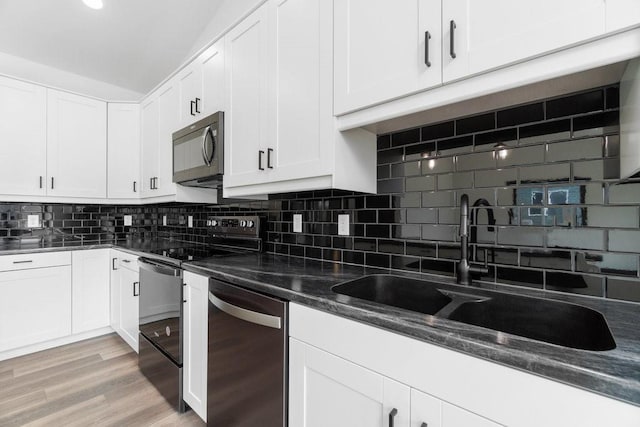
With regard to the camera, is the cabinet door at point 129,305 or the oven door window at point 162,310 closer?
the oven door window at point 162,310

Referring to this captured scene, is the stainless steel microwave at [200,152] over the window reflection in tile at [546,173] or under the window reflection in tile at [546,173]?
over

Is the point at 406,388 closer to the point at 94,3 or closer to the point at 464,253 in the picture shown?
the point at 464,253

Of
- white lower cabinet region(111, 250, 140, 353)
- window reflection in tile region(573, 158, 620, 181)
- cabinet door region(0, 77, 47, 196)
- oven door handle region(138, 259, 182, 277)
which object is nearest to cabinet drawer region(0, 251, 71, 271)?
white lower cabinet region(111, 250, 140, 353)

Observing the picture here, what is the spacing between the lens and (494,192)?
1185 millimetres

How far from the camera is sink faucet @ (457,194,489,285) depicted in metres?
1.12

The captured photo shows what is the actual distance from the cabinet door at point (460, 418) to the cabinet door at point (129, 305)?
2.32 metres

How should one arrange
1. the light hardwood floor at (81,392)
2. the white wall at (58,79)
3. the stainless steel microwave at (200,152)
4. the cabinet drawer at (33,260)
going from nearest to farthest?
the light hardwood floor at (81,392)
the stainless steel microwave at (200,152)
the cabinet drawer at (33,260)
the white wall at (58,79)

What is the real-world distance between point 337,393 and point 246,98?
1.55 metres

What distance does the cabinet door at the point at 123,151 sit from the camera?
10.1 feet

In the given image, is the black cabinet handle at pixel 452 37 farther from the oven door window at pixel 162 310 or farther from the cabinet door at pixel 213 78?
the oven door window at pixel 162 310

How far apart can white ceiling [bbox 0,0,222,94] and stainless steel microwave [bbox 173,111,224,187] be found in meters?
1.32

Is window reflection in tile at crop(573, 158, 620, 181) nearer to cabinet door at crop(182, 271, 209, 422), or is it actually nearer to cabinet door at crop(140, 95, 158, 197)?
cabinet door at crop(182, 271, 209, 422)

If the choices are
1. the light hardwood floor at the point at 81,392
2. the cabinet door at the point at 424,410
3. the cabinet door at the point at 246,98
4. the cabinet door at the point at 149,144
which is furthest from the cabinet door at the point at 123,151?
the cabinet door at the point at 424,410

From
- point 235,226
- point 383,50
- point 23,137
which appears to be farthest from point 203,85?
point 23,137
